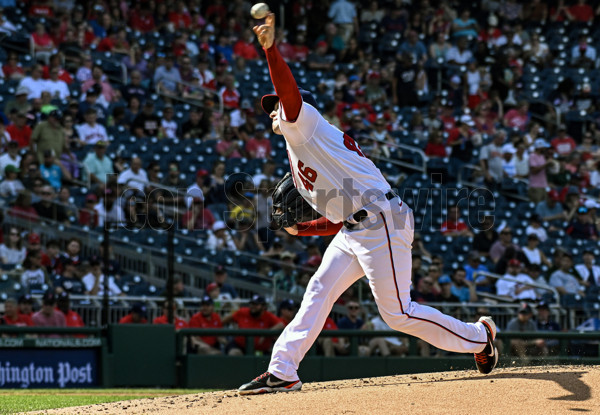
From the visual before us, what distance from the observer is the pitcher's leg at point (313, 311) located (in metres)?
5.60

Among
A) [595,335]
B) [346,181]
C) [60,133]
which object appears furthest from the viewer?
[60,133]

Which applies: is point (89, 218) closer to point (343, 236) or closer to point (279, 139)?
point (279, 139)

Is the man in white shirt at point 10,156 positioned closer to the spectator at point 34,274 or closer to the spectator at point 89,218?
the spectator at point 89,218

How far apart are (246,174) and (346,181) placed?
8.03 metres

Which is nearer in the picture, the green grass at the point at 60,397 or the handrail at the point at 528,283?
the green grass at the point at 60,397

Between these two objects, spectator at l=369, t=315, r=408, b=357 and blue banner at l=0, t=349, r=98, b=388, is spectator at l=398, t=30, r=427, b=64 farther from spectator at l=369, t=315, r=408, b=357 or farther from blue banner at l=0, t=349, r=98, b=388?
blue banner at l=0, t=349, r=98, b=388

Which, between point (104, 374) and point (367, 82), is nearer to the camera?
point (104, 374)

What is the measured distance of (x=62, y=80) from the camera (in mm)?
14195


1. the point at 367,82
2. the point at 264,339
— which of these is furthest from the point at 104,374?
the point at 367,82

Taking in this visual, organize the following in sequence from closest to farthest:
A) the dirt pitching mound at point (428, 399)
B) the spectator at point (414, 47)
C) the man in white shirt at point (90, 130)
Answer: the dirt pitching mound at point (428, 399), the man in white shirt at point (90, 130), the spectator at point (414, 47)

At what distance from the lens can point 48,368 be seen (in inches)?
391

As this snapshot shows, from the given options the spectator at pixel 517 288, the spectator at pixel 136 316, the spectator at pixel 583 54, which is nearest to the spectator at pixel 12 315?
the spectator at pixel 136 316

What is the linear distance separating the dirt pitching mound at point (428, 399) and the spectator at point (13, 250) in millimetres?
5248

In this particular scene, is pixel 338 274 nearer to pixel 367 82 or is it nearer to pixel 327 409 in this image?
pixel 327 409
